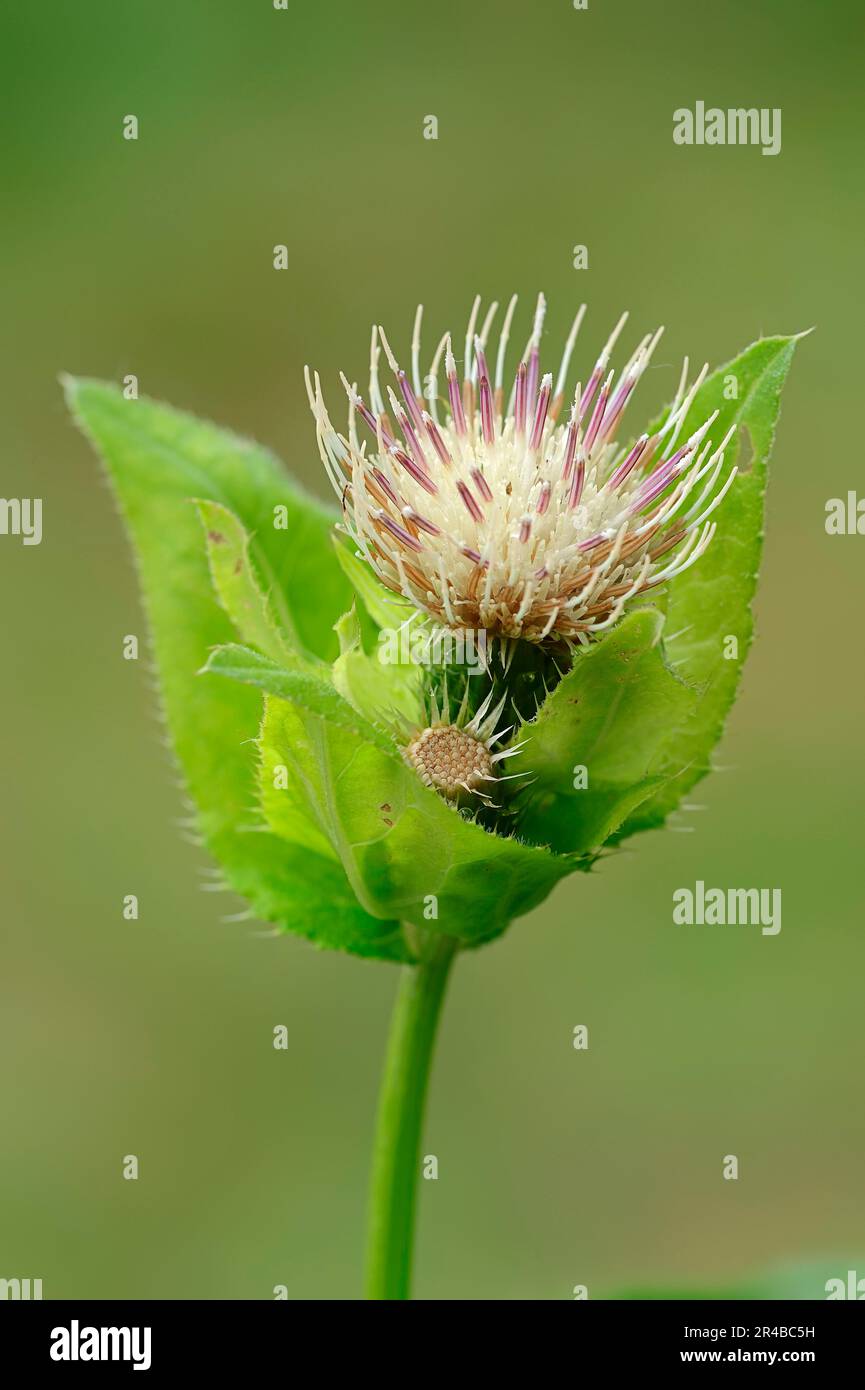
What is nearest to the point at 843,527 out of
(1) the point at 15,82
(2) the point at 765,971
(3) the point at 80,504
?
(2) the point at 765,971

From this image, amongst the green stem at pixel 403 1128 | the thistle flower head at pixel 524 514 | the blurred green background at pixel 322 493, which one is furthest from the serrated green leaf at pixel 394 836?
the blurred green background at pixel 322 493

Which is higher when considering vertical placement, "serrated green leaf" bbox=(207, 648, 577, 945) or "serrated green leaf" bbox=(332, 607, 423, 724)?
"serrated green leaf" bbox=(332, 607, 423, 724)

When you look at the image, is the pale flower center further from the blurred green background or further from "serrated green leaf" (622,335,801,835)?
the blurred green background

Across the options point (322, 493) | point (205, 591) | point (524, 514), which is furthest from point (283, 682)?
point (322, 493)

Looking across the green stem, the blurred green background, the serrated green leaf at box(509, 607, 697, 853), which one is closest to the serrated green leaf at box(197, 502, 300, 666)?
the serrated green leaf at box(509, 607, 697, 853)

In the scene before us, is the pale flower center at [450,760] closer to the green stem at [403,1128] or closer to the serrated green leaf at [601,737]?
the serrated green leaf at [601,737]

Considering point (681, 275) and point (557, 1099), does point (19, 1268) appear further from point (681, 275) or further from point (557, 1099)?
point (681, 275)
